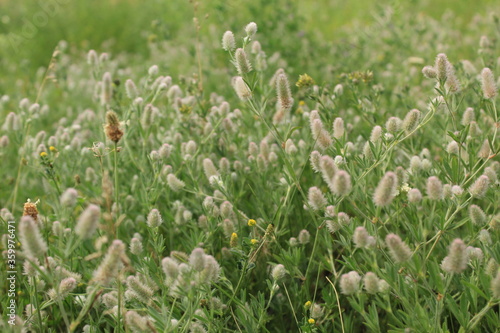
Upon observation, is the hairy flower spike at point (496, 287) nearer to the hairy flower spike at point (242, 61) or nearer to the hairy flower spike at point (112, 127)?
the hairy flower spike at point (242, 61)

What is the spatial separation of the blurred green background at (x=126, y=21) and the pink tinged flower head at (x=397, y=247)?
431 cm

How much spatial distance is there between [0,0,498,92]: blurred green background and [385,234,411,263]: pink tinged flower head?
14.1 feet

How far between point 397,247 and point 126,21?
304 inches

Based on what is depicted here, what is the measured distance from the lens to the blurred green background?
6.10m

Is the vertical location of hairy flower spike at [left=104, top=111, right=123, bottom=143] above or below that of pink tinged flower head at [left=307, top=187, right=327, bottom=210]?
above

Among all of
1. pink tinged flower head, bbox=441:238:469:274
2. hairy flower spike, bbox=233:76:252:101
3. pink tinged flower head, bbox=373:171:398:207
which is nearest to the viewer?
Result: pink tinged flower head, bbox=441:238:469:274

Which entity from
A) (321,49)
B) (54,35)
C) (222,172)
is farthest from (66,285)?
(54,35)

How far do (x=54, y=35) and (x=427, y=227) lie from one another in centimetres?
726

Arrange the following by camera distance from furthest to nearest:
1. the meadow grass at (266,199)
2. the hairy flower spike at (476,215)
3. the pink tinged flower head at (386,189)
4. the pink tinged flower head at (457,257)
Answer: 1. the hairy flower spike at (476,215)
2. the meadow grass at (266,199)
3. the pink tinged flower head at (386,189)
4. the pink tinged flower head at (457,257)

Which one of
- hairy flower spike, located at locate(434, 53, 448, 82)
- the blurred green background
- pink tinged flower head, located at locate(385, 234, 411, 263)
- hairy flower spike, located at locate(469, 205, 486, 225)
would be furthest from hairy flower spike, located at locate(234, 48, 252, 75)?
the blurred green background

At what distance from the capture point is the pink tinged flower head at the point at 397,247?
1.45 m

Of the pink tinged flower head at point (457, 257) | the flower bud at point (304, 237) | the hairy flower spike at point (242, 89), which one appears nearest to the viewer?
the pink tinged flower head at point (457, 257)

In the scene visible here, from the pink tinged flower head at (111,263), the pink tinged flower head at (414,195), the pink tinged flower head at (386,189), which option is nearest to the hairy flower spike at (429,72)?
the pink tinged flower head at (414,195)

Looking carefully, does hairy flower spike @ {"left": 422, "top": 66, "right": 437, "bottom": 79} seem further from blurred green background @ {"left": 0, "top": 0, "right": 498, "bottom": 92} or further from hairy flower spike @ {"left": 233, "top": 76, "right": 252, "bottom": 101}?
blurred green background @ {"left": 0, "top": 0, "right": 498, "bottom": 92}
